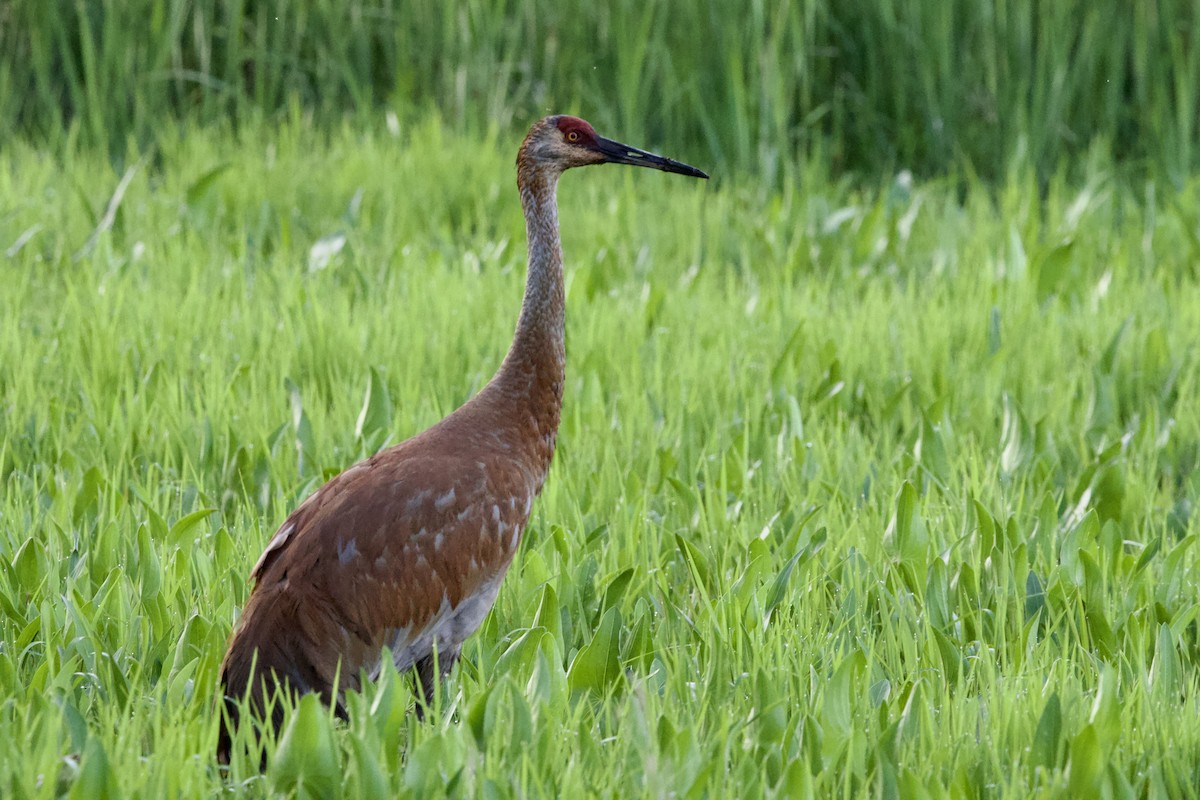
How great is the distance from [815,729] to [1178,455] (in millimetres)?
2496

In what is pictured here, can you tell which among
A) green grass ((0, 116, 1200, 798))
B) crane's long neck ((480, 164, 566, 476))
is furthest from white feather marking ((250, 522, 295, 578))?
crane's long neck ((480, 164, 566, 476))

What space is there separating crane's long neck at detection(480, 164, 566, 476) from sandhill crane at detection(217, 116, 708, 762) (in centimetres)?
1

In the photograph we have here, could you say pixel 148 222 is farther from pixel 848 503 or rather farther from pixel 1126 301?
pixel 1126 301

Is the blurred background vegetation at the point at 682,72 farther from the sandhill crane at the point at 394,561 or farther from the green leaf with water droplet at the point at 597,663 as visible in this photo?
the green leaf with water droplet at the point at 597,663

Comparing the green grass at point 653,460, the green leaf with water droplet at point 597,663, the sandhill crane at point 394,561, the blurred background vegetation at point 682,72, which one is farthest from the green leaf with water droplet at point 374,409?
the blurred background vegetation at point 682,72

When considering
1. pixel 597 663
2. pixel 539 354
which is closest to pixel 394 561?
pixel 597 663

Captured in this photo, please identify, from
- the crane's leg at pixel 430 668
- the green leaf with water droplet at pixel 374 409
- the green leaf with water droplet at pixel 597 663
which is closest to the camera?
the green leaf with water droplet at pixel 597 663

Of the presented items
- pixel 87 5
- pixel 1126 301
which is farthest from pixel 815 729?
pixel 87 5

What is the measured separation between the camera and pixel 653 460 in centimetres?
458

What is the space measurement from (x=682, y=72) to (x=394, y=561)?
5.17 m

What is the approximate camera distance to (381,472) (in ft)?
11.1

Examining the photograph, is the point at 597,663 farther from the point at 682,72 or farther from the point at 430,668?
the point at 682,72

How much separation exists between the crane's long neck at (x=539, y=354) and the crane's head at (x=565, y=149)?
12 cm

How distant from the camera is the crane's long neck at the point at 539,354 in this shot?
375cm
